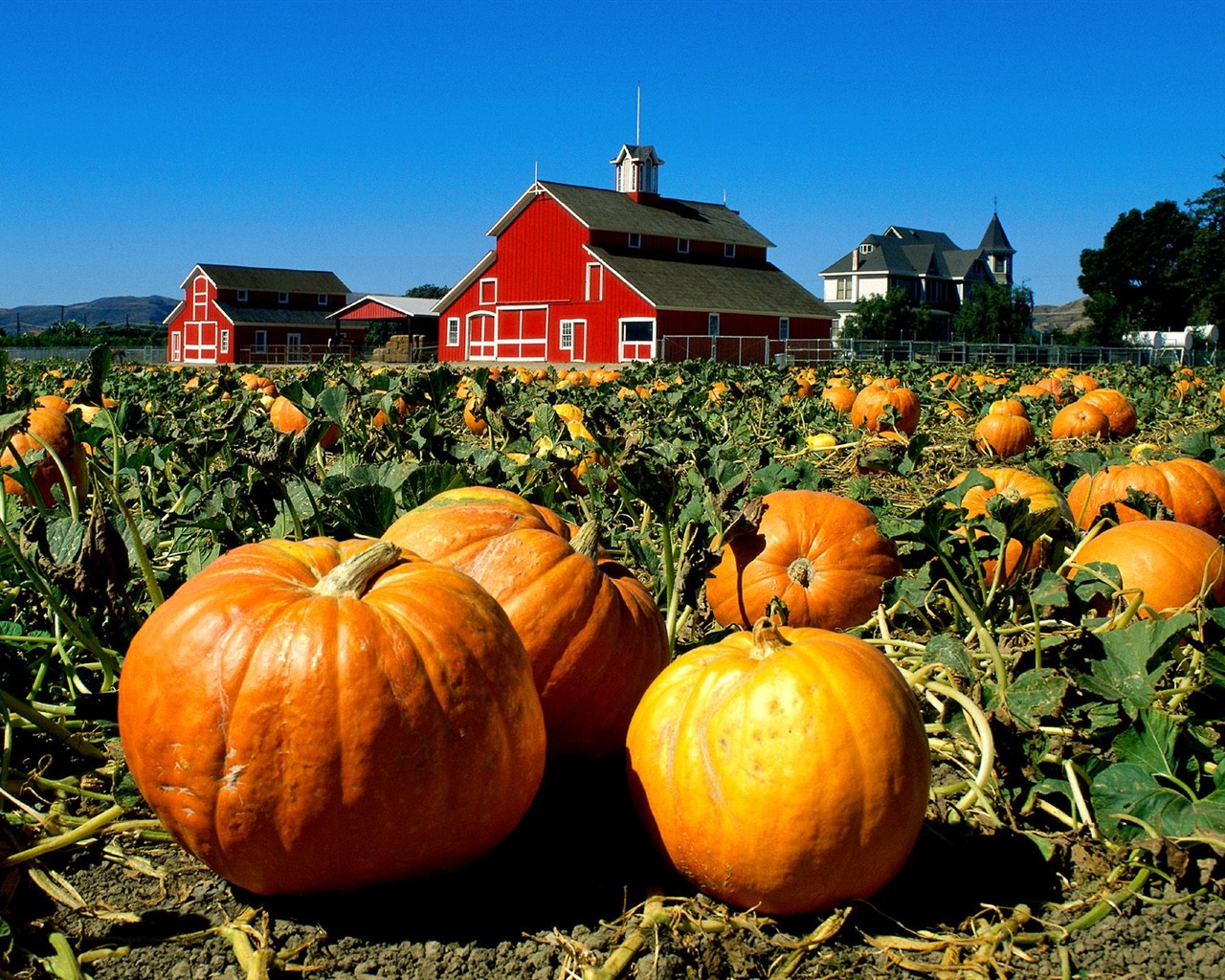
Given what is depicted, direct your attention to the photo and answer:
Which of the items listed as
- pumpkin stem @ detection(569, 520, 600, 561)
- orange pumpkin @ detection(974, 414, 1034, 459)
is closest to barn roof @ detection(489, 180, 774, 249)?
orange pumpkin @ detection(974, 414, 1034, 459)

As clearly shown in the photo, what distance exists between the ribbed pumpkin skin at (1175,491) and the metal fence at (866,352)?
1407 inches

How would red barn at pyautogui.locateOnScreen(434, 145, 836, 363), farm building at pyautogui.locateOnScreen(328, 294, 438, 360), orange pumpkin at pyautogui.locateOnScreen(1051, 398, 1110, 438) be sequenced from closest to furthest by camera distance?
orange pumpkin at pyautogui.locateOnScreen(1051, 398, 1110, 438), red barn at pyautogui.locateOnScreen(434, 145, 836, 363), farm building at pyautogui.locateOnScreen(328, 294, 438, 360)

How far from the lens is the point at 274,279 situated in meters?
69.8

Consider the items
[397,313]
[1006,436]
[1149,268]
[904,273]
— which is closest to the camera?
[1006,436]

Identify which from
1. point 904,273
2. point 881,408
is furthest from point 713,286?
point 904,273

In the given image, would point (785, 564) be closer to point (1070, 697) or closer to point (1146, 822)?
point (1070, 697)

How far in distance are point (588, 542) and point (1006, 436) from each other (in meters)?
7.06

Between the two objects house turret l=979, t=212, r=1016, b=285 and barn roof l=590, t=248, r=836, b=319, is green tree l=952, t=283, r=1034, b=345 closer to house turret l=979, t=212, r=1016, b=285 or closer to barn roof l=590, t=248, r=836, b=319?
barn roof l=590, t=248, r=836, b=319

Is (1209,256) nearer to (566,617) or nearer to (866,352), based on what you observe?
(866,352)

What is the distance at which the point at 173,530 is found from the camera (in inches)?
173

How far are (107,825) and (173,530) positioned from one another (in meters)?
2.30

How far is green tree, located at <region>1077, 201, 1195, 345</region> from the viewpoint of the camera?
7750 centimetres

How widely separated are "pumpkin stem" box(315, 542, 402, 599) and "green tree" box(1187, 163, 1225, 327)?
81567 mm

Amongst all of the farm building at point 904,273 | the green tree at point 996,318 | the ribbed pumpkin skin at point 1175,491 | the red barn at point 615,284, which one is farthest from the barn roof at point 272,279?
the ribbed pumpkin skin at point 1175,491
